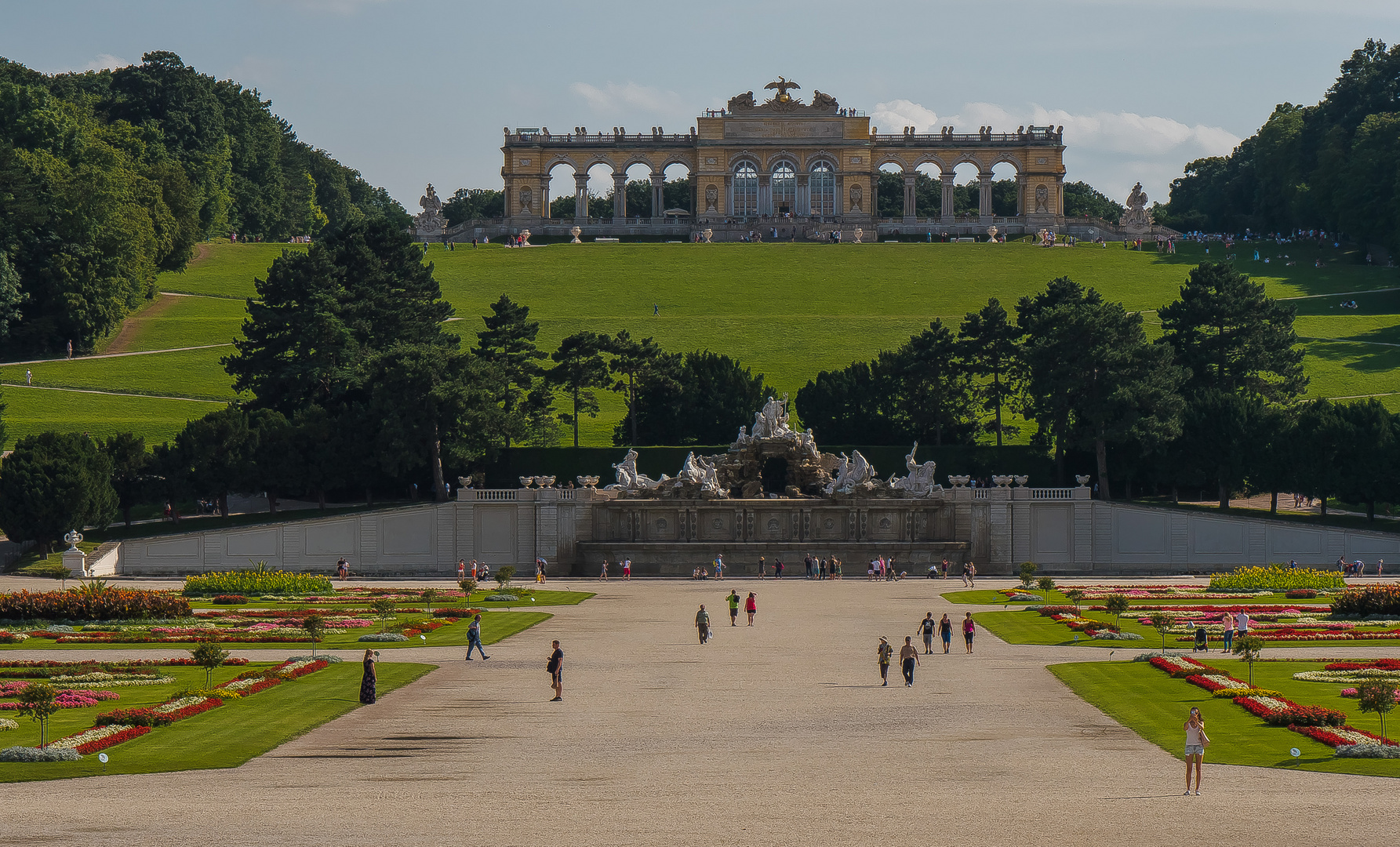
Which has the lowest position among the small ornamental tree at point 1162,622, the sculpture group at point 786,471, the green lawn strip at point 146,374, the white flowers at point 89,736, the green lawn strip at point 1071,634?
the green lawn strip at point 1071,634

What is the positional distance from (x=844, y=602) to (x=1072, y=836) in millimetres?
30896

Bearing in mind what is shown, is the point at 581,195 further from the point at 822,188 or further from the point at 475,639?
the point at 475,639

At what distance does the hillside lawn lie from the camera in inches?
3292

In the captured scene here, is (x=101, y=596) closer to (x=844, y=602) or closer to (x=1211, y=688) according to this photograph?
(x=844, y=602)

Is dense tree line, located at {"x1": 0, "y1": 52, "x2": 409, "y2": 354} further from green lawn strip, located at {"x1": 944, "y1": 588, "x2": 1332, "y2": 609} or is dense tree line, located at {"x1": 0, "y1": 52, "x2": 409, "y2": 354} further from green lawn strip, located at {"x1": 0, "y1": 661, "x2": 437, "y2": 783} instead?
green lawn strip, located at {"x1": 0, "y1": 661, "x2": 437, "y2": 783}

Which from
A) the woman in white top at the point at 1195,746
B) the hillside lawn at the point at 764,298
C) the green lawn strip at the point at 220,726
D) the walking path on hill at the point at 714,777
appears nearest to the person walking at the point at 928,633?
the walking path on hill at the point at 714,777

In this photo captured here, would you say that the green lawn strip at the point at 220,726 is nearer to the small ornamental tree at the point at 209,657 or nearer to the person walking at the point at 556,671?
the small ornamental tree at the point at 209,657

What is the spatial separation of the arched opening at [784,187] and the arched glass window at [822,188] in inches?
55.3

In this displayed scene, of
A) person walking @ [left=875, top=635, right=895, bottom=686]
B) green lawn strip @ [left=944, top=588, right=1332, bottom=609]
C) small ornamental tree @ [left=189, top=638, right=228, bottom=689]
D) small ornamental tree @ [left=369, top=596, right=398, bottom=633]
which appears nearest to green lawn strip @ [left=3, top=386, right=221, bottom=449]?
small ornamental tree @ [left=369, top=596, right=398, bottom=633]

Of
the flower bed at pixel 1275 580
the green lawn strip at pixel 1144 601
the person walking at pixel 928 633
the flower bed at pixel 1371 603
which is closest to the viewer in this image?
the person walking at pixel 928 633

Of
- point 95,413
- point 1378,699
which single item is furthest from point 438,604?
point 95,413

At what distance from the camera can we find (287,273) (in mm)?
77250

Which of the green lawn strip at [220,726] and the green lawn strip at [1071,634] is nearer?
the green lawn strip at [220,726]

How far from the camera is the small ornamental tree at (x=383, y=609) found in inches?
1727
